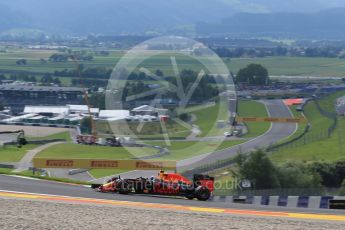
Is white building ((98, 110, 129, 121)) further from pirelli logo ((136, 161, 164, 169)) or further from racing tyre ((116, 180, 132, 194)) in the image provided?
racing tyre ((116, 180, 132, 194))

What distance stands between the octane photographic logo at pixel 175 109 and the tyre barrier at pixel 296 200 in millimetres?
12455

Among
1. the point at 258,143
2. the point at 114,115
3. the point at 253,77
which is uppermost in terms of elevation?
the point at 253,77

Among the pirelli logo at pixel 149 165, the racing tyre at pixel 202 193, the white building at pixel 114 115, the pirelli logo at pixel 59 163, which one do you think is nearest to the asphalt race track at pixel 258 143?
the pirelli logo at pixel 149 165

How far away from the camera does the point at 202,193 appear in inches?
600

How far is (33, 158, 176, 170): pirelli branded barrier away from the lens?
1125 inches

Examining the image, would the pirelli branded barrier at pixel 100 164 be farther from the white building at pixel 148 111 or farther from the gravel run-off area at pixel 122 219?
the gravel run-off area at pixel 122 219

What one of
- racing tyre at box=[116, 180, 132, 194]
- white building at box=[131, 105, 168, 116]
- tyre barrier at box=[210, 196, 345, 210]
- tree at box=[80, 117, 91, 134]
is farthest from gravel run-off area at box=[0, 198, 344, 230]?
tree at box=[80, 117, 91, 134]

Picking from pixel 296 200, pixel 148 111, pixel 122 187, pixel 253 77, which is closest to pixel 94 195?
pixel 122 187

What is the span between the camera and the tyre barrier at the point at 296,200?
1732 cm

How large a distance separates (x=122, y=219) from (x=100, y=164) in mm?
19362

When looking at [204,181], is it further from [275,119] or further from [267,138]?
[275,119]

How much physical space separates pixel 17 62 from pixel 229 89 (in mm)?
59338

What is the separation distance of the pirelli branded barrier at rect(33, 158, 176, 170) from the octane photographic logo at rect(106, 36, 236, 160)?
184 cm

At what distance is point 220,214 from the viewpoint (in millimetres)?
12352
